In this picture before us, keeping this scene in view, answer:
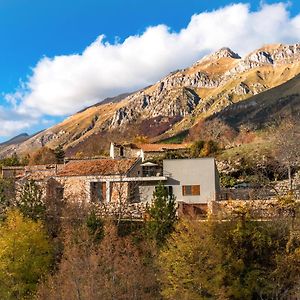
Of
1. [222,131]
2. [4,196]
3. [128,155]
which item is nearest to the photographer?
[4,196]

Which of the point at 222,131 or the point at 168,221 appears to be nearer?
the point at 168,221

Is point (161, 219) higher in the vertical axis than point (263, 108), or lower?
lower

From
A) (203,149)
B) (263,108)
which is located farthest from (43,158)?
(263,108)

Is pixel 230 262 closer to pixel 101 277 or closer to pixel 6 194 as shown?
pixel 101 277

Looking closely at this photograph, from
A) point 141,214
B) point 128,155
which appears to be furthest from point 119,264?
point 128,155

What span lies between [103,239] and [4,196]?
57.3 ft

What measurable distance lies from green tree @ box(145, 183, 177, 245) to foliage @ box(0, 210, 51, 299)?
357 inches

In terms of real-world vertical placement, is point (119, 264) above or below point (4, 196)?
below

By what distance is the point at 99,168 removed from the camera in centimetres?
4509

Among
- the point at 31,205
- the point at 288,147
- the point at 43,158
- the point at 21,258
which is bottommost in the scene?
the point at 21,258

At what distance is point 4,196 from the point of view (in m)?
47.0

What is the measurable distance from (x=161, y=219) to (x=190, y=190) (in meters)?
8.11

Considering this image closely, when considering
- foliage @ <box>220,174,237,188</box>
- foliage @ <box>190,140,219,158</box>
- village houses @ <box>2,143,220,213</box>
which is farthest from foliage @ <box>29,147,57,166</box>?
foliage @ <box>220,174,237,188</box>

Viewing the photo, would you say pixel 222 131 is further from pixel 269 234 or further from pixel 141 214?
pixel 269 234
